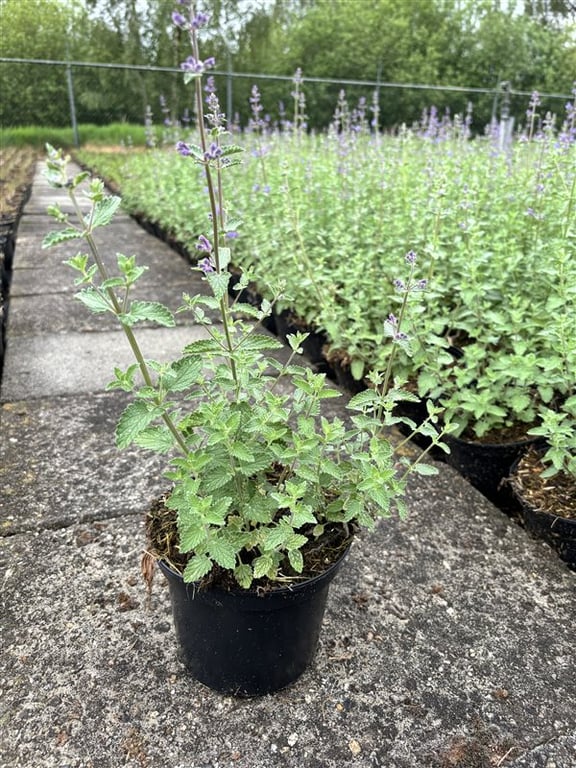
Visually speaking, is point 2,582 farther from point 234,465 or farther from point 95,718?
point 234,465

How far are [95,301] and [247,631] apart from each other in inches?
35.9

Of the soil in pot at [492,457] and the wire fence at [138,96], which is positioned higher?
the wire fence at [138,96]

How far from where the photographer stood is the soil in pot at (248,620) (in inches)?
59.3

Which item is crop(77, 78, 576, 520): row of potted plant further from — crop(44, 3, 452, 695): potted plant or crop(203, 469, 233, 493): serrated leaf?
crop(203, 469, 233, 493): serrated leaf

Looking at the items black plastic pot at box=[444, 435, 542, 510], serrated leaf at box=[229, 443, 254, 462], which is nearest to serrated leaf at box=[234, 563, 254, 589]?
serrated leaf at box=[229, 443, 254, 462]

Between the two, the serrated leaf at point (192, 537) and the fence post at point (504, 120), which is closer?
the serrated leaf at point (192, 537)

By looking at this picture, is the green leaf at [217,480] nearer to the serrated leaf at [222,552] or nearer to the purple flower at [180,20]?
the serrated leaf at [222,552]

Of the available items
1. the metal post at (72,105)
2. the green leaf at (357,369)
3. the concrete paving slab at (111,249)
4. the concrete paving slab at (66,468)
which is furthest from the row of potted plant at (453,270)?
the metal post at (72,105)

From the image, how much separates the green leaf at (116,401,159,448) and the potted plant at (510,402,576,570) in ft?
4.77

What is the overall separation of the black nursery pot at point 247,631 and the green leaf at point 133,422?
428 millimetres

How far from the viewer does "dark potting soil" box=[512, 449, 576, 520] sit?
2.16 m

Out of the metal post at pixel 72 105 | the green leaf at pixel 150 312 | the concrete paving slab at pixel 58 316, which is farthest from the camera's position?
the metal post at pixel 72 105

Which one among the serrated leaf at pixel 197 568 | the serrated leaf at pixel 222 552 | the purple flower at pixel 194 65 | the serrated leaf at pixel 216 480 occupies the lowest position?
the serrated leaf at pixel 197 568

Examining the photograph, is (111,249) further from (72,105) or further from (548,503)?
(72,105)
